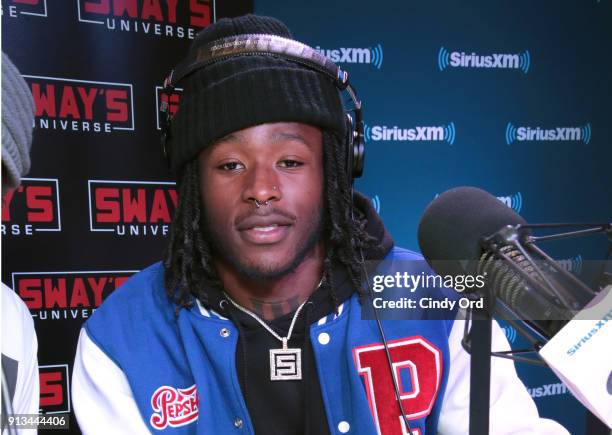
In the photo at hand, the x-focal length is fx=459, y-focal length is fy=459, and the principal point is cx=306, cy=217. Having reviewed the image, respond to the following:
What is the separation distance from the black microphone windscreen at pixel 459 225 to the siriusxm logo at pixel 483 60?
1470 millimetres

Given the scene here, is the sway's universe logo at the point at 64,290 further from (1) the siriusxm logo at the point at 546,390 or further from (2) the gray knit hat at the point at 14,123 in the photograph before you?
(1) the siriusxm logo at the point at 546,390

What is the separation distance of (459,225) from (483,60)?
1.64 metres

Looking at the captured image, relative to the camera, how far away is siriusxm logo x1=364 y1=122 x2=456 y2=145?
1881 millimetres

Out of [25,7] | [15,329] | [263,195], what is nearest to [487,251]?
[263,195]

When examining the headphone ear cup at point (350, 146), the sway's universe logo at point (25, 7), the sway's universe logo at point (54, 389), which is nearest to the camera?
the headphone ear cup at point (350, 146)

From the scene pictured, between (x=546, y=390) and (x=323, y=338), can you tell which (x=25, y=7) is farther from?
(x=546, y=390)

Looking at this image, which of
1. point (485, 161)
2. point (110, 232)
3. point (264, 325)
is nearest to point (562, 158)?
point (485, 161)

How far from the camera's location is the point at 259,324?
36.0 inches

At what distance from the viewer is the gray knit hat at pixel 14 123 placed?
63cm

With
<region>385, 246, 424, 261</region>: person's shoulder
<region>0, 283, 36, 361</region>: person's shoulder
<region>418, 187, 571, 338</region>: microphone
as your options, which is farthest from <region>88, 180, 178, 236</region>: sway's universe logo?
<region>418, 187, 571, 338</region>: microphone

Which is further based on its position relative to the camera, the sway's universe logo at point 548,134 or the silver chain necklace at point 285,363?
the sway's universe logo at point 548,134

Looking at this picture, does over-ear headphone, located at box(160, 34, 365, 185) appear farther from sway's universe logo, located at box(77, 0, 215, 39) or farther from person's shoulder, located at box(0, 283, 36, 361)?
sway's universe logo, located at box(77, 0, 215, 39)

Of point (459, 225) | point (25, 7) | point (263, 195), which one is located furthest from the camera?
point (25, 7)

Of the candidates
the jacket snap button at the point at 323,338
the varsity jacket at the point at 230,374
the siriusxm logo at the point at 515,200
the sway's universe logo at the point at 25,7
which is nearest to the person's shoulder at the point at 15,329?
the varsity jacket at the point at 230,374
